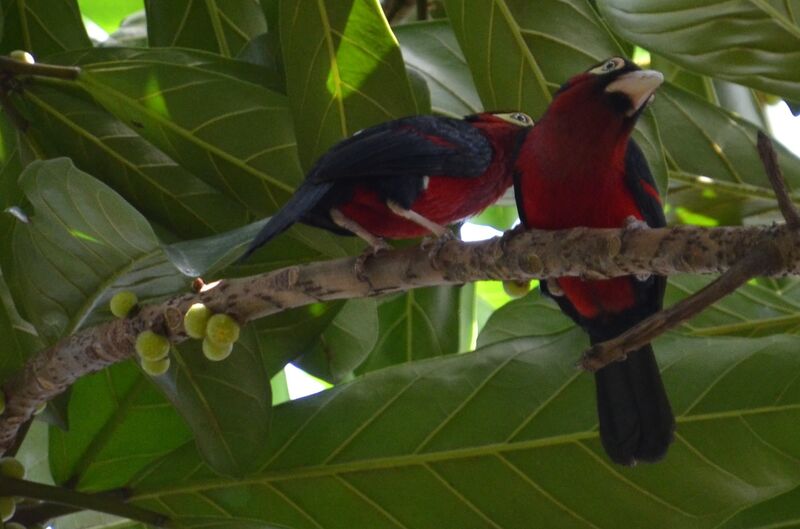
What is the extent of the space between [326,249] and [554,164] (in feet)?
1.50

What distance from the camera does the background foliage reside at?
74.6 inches

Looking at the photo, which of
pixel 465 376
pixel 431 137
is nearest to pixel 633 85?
pixel 431 137

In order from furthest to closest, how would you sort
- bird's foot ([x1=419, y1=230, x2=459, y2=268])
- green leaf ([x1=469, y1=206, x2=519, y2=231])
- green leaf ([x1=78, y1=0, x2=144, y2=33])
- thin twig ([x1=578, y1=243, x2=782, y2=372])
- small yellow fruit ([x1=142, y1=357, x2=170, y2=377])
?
1. green leaf ([x1=78, y1=0, x2=144, y2=33])
2. green leaf ([x1=469, y1=206, x2=519, y2=231])
3. small yellow fruit ([x1=142, y1=357, x2=170, y2=377])
4. bird's foot ([x1=419, y1=230, x2=459, y2=268])
5. thin twig ([x1=578, y1=243, x2=782, y2=372])

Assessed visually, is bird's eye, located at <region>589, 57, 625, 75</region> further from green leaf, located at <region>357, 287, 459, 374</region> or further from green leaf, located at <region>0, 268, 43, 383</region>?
green leaf, located at <region>0, 268, 43, 383</region>

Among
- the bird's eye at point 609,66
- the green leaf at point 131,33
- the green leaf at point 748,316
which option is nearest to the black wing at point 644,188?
the bird's eye at point 609,66

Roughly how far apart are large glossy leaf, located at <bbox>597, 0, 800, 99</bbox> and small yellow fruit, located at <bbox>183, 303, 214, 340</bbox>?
0.94m

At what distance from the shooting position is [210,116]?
6.97ft

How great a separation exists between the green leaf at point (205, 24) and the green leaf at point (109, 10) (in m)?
1.10

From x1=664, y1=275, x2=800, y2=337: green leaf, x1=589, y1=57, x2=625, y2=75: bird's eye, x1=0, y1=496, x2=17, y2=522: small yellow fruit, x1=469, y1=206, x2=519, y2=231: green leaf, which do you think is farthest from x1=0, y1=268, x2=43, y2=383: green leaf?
x1=469, y1=206, x2=519, y2=231: green leaf

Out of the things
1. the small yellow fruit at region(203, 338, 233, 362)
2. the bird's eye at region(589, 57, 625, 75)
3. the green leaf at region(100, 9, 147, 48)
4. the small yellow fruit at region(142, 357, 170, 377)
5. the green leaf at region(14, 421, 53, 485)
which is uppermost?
the green leaf at region(100, 9, 147, 48)

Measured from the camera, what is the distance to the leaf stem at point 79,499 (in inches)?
71.8

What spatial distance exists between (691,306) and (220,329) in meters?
0.73

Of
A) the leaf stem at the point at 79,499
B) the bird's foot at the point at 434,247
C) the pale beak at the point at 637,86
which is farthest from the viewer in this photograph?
the pale beak at the point at 637,86

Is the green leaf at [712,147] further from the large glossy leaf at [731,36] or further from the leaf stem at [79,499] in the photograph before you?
the leaf stem at [79,499]
